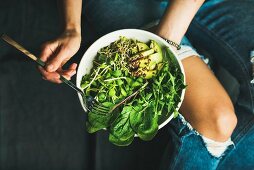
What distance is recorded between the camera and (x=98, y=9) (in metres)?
1.02

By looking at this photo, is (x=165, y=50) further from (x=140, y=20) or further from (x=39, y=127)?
(x=39, y=127)

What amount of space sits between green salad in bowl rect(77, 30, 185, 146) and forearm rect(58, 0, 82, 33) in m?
0.13

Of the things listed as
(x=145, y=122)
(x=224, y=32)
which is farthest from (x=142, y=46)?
(x=224, y=32)

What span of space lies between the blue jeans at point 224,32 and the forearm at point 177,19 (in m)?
0.14

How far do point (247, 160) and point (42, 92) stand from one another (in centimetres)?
70

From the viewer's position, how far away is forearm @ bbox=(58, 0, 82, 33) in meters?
0.82

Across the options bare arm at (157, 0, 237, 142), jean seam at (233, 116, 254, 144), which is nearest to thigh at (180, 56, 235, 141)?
bare arm at (157, 0, 237, 142)

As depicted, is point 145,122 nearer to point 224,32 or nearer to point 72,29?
point 72,29

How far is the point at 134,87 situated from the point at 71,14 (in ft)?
0.86

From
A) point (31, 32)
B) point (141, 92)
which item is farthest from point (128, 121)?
point (31, 32)

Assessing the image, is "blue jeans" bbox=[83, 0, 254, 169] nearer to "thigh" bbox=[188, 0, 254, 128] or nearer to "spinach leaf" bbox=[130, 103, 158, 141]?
"thigh" bbox=[188, 0, 254, 128]

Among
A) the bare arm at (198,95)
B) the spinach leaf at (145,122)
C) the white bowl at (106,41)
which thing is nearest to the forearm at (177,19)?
the bare arm at (198,95)

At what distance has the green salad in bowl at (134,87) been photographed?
0.71 metres

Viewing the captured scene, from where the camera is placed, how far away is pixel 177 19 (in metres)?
0.85
